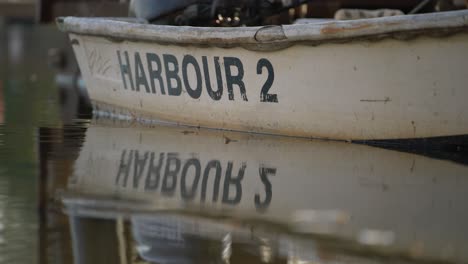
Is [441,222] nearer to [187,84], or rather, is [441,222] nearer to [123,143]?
[123,143]

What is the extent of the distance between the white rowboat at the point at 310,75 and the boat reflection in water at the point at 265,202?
0.23 m

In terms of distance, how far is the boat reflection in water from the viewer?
4.01 metres

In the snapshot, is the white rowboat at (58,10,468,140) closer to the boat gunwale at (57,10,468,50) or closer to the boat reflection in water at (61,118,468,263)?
the boat gunwale at (57,10,468,50)

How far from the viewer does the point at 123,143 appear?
7.48 m

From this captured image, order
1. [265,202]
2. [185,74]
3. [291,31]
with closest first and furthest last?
[265,202], [291,31], [185,74]

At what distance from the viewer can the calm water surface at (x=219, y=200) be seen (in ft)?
13.0

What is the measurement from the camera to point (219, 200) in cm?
510

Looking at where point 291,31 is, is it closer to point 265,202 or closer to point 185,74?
point 185,74

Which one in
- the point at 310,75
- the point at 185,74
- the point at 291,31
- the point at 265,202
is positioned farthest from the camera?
the point at 185,74

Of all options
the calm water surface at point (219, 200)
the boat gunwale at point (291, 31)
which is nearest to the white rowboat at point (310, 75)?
the boat gunwale at point (291, 31)

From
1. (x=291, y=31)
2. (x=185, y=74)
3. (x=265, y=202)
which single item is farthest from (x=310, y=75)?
(x=265, y=202)

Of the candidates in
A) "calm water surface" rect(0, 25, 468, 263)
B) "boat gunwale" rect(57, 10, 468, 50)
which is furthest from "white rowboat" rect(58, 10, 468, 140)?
"calm water surface" rect(0, 25, 468, 263)

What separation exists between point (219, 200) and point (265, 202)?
0.21 m

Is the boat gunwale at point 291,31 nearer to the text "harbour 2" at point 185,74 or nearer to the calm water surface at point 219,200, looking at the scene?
the text "harbour 2" at point 185,74
